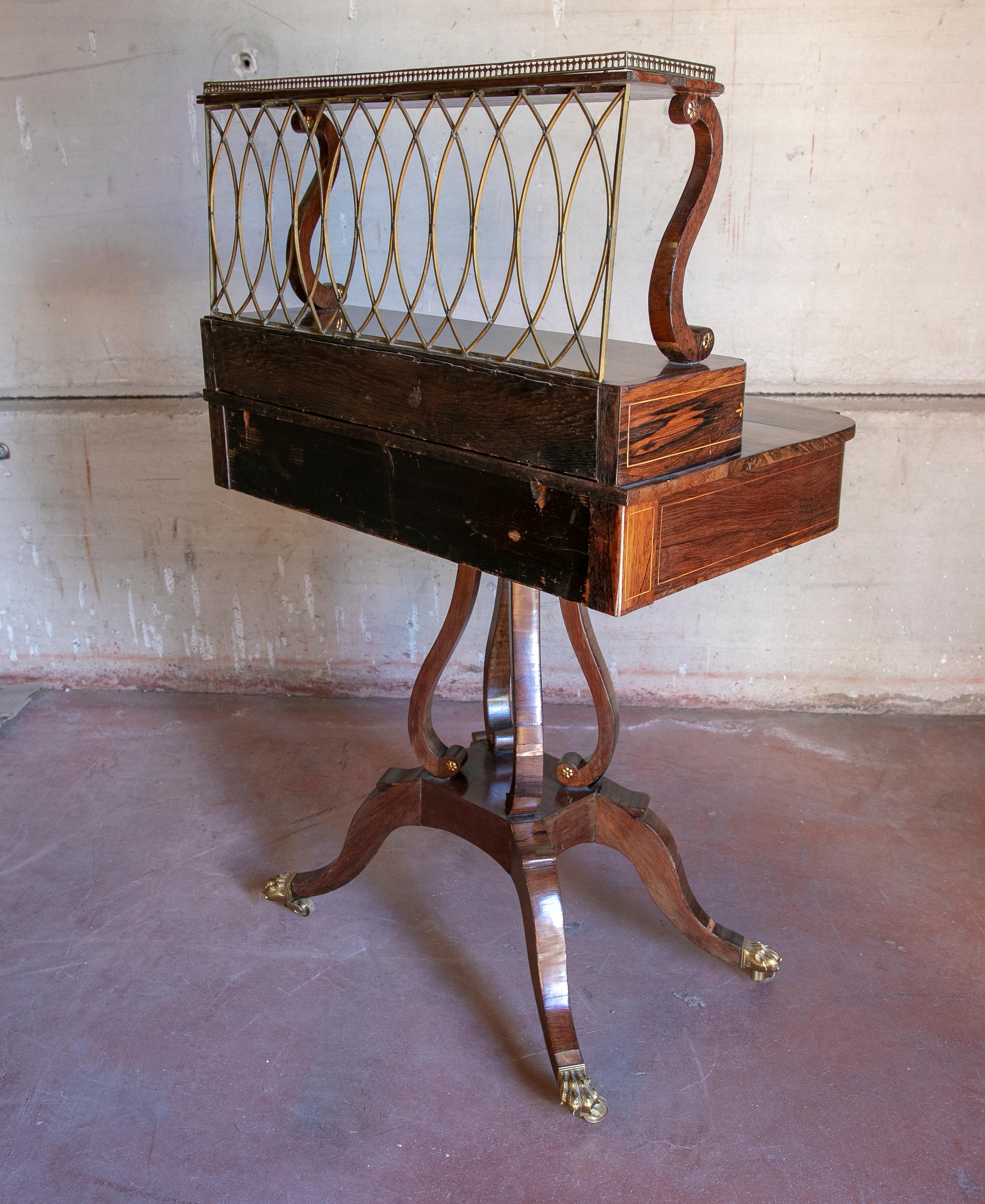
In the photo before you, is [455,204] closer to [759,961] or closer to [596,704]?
[596,704]

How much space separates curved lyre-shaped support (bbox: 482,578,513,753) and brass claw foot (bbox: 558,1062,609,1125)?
574mm

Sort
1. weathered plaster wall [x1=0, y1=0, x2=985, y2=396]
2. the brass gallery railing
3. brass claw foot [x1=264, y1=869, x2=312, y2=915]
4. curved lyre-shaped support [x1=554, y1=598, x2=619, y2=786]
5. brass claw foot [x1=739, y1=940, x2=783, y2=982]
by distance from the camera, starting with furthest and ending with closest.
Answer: weathered plaster wall [x1=0, y1=0, x2=985, y2=396] < brass claw foot [x1=264, y1=869, x2=312, y2=915] < brass claw foot [x1=739, y1=940, x2=783, y2=982] < curved lyre-shaped support [x1=554, y1=598, x2=619, y2=786] < the brass gallery railing

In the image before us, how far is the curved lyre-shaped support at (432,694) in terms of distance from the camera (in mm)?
1968

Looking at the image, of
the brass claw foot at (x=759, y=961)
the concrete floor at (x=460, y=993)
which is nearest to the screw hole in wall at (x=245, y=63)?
the concrete floor at (x=460, y=993)

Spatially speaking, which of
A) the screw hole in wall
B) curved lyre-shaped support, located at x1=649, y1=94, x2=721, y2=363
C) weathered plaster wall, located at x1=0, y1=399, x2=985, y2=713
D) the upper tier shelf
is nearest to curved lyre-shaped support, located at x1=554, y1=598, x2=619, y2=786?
curved lyre-shaped support, located at x1=649, y1=94, x2=721, y2=363

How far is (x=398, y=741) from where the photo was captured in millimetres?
2949

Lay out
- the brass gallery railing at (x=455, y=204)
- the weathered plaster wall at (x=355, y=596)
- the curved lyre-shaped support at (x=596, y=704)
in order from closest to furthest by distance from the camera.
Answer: the brass gallery railing at (x=455, y=204)
the curved lyre-shaped support at (x=596, y=704)
the weathered plaster wall at (x=355, y=596)

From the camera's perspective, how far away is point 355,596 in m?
3.15

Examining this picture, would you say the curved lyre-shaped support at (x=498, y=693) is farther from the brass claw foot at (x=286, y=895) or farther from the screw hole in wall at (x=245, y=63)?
the screw hole in wall at (x=245, y=63)

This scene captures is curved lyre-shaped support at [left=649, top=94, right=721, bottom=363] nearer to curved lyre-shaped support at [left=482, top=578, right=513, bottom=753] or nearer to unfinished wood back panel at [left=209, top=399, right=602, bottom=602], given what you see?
unfinished wood back panel at [left=209, top=399, right=602, bottom=602]

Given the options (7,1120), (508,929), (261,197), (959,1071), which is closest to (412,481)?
(508,929)

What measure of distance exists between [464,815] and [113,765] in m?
1.26

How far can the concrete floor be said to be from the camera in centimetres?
163

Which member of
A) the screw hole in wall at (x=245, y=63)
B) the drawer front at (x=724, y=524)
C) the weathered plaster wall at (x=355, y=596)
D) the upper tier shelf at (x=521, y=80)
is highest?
the screw hole in wall at (x=245, y=63)
